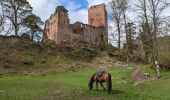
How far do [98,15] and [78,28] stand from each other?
1176 cm

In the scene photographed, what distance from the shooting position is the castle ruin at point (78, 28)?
71688 mm

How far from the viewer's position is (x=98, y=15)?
86.3 metres

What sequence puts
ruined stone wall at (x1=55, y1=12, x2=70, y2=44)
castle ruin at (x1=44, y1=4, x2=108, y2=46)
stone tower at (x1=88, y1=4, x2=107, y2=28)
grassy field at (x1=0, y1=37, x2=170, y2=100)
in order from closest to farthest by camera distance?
1. grassy field at (x1=0, y1=37, x2=170, y2=100)
2. ruined stone wall at (x1=55, y1=12, x2=70, y2=44)
3. castle ruin at (x1=44, y1=4, x2=108, y2=46)
4. stone tower at (x1=88, y1=4, x2=107, y2=28)

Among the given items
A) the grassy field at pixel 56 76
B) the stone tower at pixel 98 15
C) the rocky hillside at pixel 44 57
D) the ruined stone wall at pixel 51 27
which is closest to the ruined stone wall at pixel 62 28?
the ruined stone wall at pixel 51 27

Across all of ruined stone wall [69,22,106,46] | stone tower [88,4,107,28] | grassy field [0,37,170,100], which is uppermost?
stone tower [88,4,107,28]

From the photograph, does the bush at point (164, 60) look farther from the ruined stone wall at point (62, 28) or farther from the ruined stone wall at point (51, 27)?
the ruined stone wall at point (51, 27)

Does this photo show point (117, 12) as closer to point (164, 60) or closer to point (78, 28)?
point (78, 28)

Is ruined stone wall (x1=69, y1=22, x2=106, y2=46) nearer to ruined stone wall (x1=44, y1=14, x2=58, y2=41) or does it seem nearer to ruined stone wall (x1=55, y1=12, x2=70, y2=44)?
ruined stone wall (x1=55, y1=12, x2=70, y2=44)

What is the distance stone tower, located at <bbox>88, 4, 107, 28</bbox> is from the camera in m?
85.6

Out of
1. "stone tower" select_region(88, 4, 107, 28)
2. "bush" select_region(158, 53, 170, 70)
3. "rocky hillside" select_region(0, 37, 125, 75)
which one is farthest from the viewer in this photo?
"stone tower" select_region(88, 4, 107, 28)

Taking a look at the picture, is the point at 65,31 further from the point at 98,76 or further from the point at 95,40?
the point at 98,76

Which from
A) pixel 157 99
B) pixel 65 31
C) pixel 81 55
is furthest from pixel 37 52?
pixel 157 99

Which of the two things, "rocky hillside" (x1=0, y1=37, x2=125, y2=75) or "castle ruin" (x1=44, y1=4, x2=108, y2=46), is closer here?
"rocky hillside" (x1=0, y1=37, x2=125, y2=75)

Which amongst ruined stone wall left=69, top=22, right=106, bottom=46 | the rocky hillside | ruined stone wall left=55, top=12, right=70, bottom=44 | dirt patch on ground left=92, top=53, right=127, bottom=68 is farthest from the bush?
ruined stone wall left=69, top=22, right=106, bottom=46
